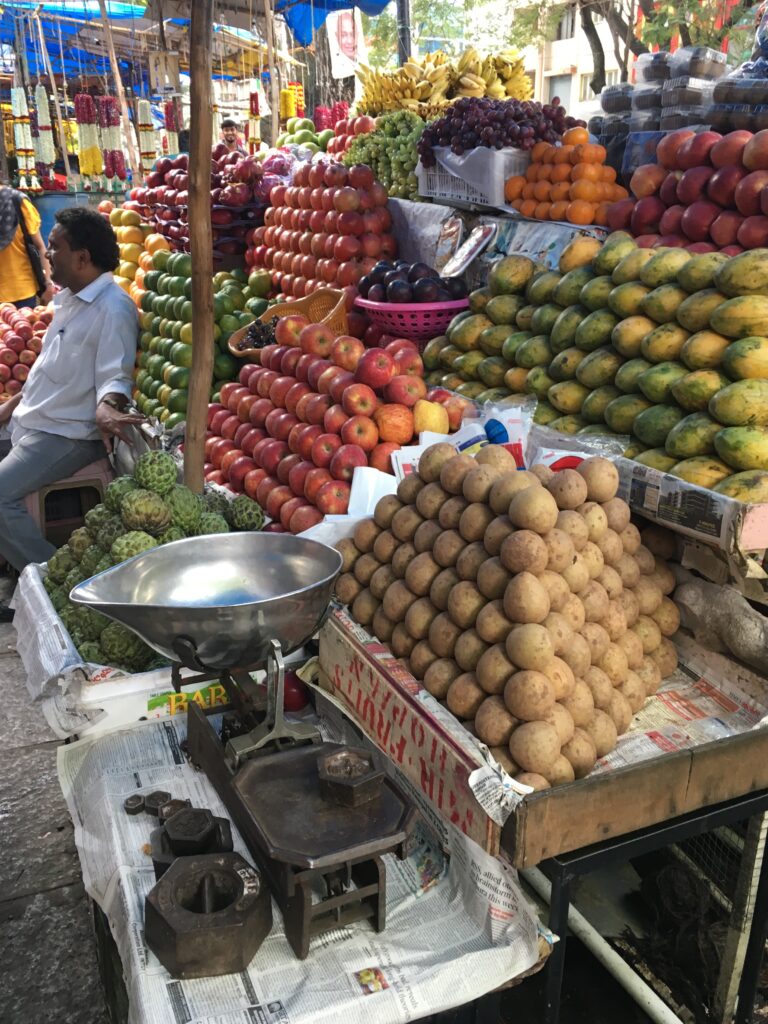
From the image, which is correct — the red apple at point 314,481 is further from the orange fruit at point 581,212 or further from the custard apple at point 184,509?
the orange fruit at point 581,212

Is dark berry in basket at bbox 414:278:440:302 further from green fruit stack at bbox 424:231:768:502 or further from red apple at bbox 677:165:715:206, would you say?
red apple at bbox 677:165:715:206

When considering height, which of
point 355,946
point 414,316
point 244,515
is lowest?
point 355,946

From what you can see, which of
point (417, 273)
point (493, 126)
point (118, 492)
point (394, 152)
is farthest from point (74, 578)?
point (394, 152)

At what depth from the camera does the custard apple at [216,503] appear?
3188mm

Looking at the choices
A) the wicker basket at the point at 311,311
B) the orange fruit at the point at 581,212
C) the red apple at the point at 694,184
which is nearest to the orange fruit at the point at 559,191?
the orange fruit at the point at 581,212

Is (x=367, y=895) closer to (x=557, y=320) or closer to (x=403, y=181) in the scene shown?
(x=557, y=320)

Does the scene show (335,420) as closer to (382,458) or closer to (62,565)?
(382,458)

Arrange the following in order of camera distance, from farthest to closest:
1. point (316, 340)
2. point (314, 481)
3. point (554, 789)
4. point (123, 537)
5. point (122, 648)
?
point (316, 340)
point (314, 481)
point (123, 537)
point (122, 648)
point (554, 789)

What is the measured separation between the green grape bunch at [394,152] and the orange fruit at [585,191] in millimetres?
1777

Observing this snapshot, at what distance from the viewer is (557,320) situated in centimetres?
313

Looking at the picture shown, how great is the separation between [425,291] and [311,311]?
3.78 ft

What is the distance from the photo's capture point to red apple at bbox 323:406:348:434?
323 centimetres

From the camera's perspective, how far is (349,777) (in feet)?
4.92

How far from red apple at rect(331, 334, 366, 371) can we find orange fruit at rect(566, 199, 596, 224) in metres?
1.45
